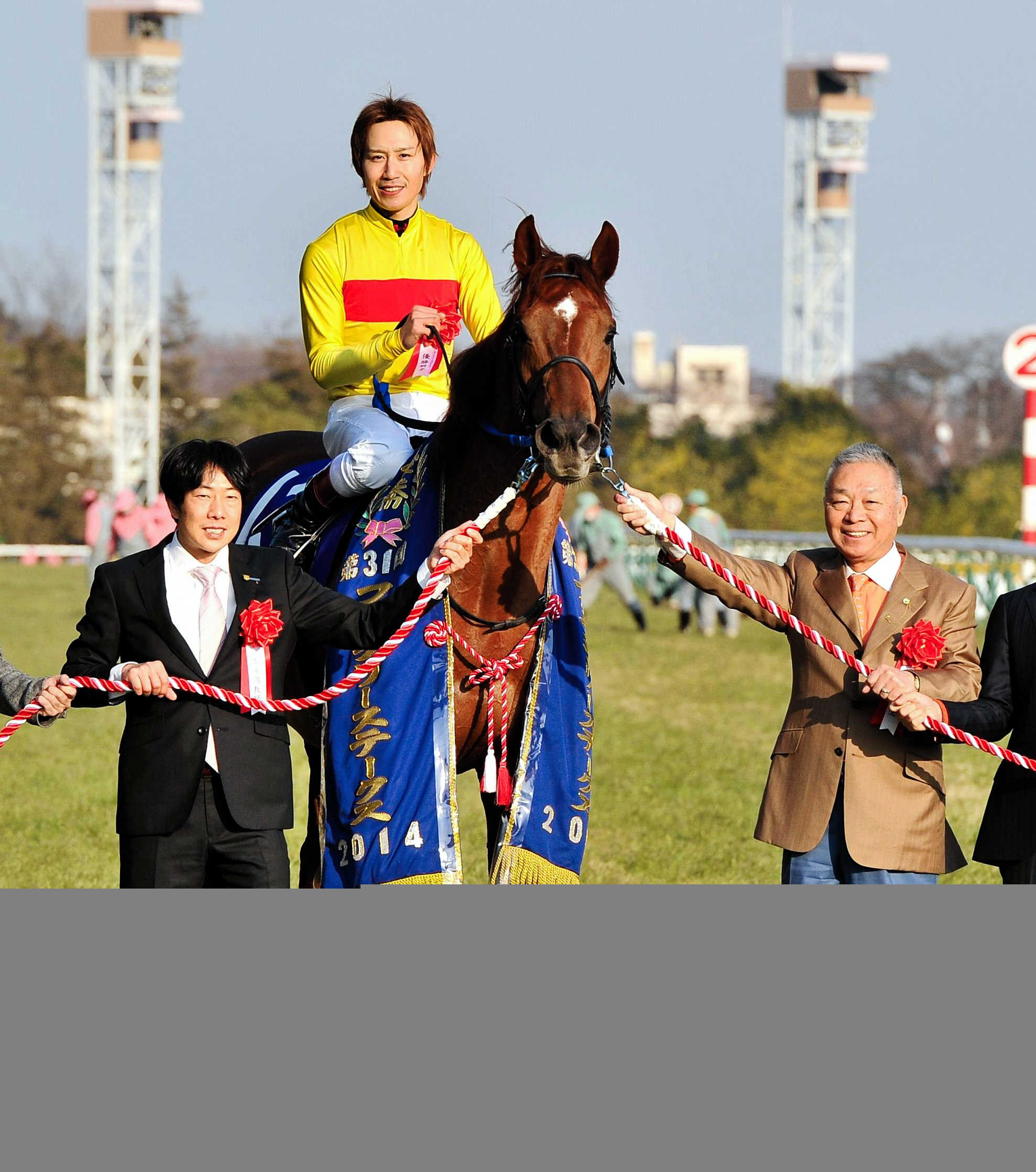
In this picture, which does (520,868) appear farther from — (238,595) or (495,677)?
(238,595)

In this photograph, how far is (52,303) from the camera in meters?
57.6

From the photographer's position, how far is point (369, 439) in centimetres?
496

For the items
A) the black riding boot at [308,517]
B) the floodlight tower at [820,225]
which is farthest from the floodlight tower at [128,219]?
the black riding boot at [308,517]

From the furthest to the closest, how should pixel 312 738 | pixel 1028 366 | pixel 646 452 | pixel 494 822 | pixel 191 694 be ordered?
pixel 646 452
pixel 1028 366
pixel 312 738
pixel 494 822
pixel 191 694

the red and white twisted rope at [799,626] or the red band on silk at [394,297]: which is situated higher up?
the red band on silk at [394,297]

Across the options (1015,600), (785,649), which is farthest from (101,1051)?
(785,649)

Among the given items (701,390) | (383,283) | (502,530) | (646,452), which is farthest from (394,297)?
(701,390)

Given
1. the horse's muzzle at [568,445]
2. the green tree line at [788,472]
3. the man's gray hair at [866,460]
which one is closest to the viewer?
the horse's muzzle at [568,445]

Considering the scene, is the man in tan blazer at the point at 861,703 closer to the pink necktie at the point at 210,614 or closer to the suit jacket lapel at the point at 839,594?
the suit jacket lapel at the point at 839,594

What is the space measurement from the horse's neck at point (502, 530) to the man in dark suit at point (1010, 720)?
1.03 m

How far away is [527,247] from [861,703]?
4.71 feet

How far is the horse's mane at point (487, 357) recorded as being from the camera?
429 centimetres

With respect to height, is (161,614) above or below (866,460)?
below

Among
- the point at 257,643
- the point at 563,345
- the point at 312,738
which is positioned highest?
the point at 563,345
